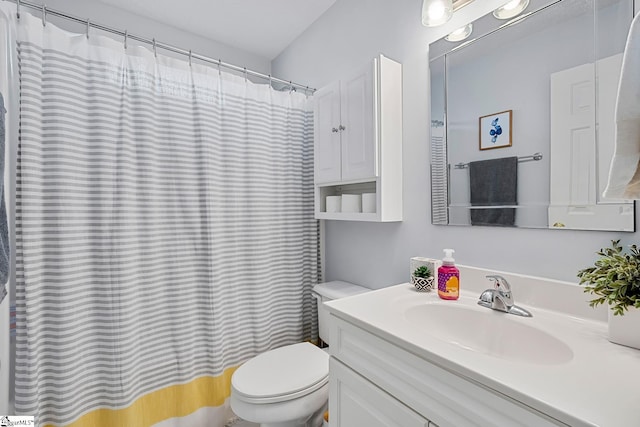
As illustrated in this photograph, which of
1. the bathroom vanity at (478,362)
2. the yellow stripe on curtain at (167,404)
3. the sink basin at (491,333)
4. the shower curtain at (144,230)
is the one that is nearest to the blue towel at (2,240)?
the shower curtain at (144,230)

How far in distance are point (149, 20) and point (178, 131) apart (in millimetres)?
1112

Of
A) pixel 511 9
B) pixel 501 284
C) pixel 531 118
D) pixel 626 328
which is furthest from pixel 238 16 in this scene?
pixel 626 328

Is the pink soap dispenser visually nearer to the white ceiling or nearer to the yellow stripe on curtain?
the yellow stripe on curtain

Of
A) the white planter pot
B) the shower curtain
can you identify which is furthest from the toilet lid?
the white planter pot

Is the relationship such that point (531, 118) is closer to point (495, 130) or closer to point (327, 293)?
point (495, 130)

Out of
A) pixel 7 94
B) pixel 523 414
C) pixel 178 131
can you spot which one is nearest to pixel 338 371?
pixel 523 414

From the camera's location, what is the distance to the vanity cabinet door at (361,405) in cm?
79

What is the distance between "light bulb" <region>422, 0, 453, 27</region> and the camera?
45.1 inches

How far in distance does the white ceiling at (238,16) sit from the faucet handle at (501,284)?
6.02 ft

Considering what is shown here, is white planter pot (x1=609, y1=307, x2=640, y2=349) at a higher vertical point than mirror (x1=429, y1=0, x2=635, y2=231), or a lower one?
lower

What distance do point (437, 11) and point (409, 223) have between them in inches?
35.1

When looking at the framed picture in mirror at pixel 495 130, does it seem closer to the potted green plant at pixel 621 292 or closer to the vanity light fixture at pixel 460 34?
the vanity light fixture at pixel 460 34

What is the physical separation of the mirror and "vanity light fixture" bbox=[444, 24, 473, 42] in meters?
0.01

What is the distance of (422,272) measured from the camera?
4.02 feet
